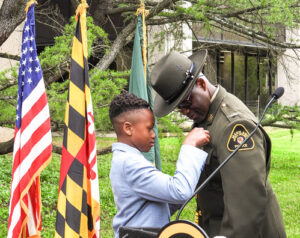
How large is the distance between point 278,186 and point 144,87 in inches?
238

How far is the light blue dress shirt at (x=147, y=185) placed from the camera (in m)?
2.30

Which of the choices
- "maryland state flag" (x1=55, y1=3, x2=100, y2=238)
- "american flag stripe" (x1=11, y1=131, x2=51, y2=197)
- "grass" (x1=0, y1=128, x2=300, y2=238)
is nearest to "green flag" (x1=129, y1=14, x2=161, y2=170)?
"maryland state flag" (x1=55, y1=3, x2=100, y2=238)

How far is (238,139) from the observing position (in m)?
2.24

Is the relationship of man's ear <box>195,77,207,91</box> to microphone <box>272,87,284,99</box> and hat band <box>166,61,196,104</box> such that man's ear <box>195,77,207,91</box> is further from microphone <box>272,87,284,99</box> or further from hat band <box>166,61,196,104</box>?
microphone <box>272,87,284,99</box>

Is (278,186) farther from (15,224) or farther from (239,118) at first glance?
(239,118)

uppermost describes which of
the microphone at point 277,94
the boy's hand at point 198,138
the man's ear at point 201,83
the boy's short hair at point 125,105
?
the man's ear at point 201,83

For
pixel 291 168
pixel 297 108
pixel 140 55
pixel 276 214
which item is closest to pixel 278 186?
pixel 297 108

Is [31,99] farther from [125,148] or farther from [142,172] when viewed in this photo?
[142,172]

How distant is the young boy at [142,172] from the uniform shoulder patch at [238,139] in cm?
14

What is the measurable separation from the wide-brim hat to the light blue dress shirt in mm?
271

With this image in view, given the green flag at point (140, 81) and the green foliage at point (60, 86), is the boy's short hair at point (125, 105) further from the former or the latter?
the green foliage at point (60, 86)

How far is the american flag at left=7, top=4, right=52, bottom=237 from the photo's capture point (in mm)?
4230

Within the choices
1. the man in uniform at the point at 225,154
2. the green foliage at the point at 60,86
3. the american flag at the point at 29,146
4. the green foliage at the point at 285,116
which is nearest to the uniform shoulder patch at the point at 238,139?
the man in uniform at the point at 225,154

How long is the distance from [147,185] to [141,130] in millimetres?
318
